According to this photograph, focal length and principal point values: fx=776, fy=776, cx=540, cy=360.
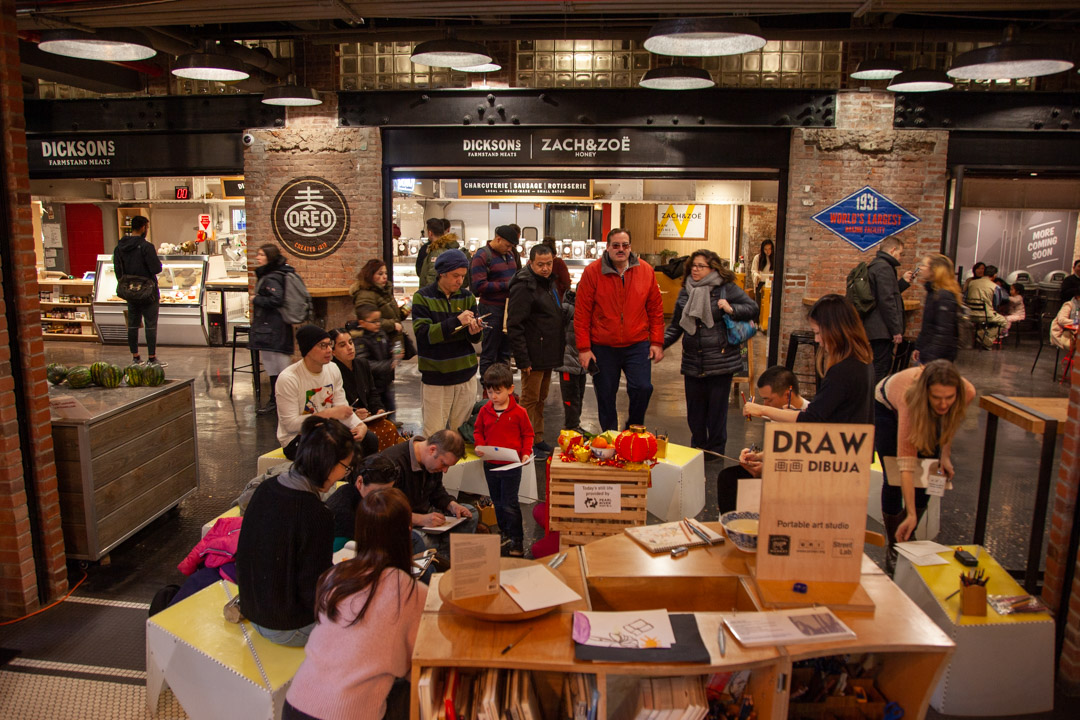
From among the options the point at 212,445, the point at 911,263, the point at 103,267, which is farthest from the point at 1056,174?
the point at 103,267

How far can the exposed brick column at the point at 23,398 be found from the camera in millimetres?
3986

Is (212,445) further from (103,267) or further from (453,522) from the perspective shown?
(103,267)

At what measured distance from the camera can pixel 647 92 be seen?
9000 millimetres

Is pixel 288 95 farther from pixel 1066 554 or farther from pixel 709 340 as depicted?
pixel 1066 554

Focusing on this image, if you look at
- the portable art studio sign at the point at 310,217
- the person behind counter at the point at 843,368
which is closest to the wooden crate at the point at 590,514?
the person behind counter at the point at 843,368

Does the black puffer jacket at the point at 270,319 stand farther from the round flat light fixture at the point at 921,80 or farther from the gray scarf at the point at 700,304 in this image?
the round flat light fixture at the point at 921,80

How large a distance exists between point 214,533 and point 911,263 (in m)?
8.13

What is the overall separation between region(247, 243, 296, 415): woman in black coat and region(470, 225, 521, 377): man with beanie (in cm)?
Result: 199

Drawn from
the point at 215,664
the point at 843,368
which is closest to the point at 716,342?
the point at 843,368

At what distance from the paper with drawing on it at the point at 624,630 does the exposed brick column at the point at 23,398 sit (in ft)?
10.6

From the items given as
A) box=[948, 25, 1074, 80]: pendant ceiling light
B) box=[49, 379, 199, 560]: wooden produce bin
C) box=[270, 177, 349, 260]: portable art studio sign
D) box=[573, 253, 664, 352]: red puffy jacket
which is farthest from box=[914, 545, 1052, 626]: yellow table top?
box=[270, 177, 349, 260]: portable art studio sign

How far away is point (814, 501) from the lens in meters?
2.62

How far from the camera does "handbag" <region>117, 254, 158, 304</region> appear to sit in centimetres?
975

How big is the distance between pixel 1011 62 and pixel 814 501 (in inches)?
186
